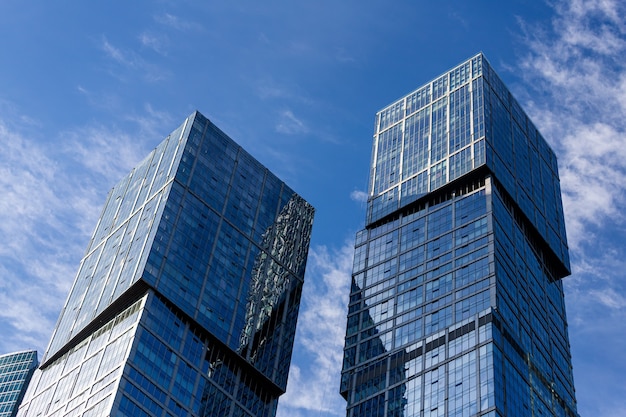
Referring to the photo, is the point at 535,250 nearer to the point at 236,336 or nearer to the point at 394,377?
the point at 394,377

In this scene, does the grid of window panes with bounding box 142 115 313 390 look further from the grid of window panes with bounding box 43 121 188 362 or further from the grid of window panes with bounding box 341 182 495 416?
the grid of window panes with bounding box 341 182 495 416

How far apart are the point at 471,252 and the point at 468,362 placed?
21.5 meters

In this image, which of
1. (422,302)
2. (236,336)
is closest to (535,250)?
(422,302)

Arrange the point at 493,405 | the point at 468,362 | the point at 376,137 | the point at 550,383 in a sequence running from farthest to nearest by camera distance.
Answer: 1. the point at 376,137
2. the point at 550,383
3. the point at 468,362
4. the point at 493,405

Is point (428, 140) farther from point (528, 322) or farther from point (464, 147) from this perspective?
point (528, 322)

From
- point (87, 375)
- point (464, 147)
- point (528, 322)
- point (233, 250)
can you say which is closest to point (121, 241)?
point (233, 250)

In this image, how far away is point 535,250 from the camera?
170m

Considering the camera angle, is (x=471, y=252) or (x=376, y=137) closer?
(x=471, y=252)

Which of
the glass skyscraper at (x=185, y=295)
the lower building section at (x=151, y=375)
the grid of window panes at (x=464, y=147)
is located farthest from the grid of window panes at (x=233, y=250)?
the grid of window panes at (x=464, y=147)

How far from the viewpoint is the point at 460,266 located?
152375 millimetres

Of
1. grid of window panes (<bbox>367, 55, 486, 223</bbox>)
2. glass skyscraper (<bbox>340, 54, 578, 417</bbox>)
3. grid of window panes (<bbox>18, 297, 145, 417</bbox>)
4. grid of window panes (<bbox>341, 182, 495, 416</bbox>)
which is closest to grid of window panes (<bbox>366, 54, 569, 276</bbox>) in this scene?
grid of window panes (<bbox>367, 55, 486, 223</bbox>)

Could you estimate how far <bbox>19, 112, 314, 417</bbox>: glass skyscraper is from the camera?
460ft

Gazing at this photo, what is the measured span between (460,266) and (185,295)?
136ft

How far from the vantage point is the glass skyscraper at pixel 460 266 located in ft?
456
